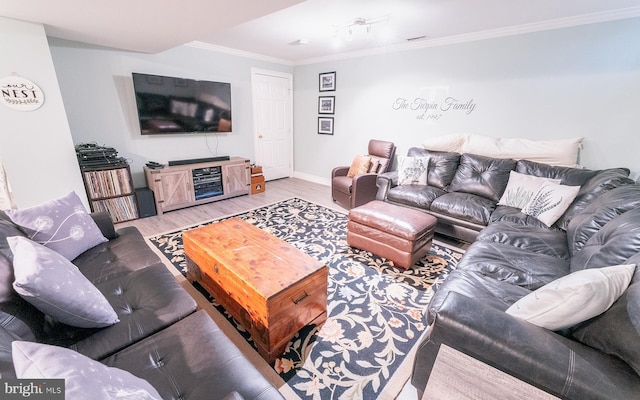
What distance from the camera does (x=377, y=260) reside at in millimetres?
2543

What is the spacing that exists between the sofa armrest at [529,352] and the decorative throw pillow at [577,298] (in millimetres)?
55

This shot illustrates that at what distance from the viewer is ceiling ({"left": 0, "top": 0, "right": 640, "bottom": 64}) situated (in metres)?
1.97

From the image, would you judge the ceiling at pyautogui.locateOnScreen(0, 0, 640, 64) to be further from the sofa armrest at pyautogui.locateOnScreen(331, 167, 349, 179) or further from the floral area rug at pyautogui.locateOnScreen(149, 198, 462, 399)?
the floral area rug at pyautogui.locateOnScreen(149, 198, 462, 399)

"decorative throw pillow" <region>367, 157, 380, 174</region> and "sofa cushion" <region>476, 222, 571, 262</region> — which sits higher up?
"decorative throw pillow" <region>367, 157, 380, 174</region>

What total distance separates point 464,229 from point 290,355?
2.11m

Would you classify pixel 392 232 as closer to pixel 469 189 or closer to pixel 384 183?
pixel 384 183

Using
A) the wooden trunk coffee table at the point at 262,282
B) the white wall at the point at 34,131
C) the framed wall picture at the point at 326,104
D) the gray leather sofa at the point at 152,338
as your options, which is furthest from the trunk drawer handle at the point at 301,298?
the framed wall picture at the point at 326,104

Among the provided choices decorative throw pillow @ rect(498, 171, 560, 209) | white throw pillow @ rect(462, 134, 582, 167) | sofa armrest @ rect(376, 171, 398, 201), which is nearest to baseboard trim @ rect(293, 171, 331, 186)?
sofa armrest @ rect(376, 171, 398, 201)

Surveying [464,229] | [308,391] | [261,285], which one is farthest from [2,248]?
[464,229]

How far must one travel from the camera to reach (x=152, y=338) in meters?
1.14

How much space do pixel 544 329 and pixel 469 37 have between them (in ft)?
11.4

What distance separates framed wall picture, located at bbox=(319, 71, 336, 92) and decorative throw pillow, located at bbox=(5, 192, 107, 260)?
4.03m

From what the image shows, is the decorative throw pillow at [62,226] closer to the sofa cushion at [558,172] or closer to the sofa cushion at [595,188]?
the sofa cushion at [595,188]

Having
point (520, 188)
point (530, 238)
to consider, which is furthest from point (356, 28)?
point (530, 238)
